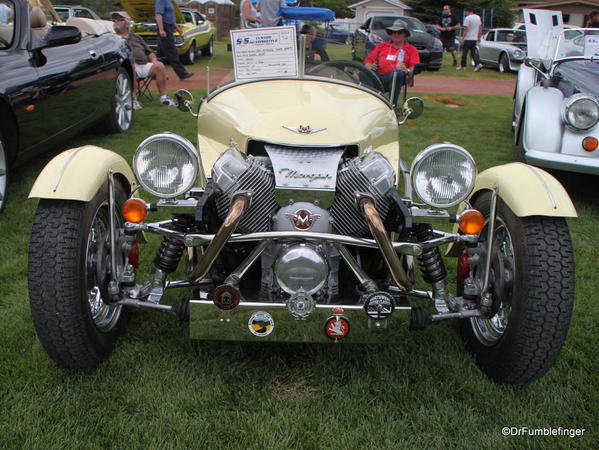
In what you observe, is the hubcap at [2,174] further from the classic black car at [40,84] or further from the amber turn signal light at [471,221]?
the amber turn signal light at [471,221]

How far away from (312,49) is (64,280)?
218 cm

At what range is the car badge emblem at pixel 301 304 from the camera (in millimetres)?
2309

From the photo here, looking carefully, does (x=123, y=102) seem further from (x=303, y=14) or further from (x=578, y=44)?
(x=578, y=44)

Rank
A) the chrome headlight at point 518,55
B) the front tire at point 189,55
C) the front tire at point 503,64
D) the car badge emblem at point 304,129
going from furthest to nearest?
the front tire at point 503,64, the front tire at point 189,55, the chrome headlight at point 518,55, the car badge emblem at point 304,129

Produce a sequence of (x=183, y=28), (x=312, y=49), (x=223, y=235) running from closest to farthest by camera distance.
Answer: (x=223, y=235) < (x=312, y=49) < (x=183, y=28)

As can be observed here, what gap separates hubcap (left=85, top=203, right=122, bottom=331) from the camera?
259cm

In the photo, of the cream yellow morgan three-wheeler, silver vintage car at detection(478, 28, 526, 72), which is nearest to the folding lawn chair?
the cream yellow morgan three-wheeler

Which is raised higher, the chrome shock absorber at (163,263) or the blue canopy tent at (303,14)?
the blue canopy tent at (303,14)

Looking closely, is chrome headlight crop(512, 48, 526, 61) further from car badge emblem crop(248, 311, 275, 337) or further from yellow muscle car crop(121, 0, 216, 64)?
yellow muscle car crop(121, 0, 216, 64)

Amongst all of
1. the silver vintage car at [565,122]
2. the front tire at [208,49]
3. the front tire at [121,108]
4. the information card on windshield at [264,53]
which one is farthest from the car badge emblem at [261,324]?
the front tire at [208,49]

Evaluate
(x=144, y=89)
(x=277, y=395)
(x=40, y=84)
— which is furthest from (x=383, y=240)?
(x=144, y=89)

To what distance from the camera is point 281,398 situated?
252 centimetres

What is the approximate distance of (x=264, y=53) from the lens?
3.43 m

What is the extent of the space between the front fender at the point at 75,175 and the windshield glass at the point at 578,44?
5456mm
